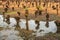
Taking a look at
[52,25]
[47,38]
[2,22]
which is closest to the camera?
[47,38]

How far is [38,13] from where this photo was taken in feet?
91.8

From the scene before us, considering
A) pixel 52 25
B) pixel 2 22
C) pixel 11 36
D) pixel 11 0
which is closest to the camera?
pixel 11 36

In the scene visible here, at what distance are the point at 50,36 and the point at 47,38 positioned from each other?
2.38 feet

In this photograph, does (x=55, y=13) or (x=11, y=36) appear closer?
(x=11, y=36)

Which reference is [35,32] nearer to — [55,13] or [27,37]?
[27,37]

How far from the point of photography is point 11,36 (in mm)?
18547

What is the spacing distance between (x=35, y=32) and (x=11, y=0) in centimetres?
2528

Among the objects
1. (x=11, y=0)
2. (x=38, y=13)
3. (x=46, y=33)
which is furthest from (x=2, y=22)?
(x=11, y=0)

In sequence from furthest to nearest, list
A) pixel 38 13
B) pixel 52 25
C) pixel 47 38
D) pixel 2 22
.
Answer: pixel 38 13, pixel 2 22, pixel 52 25, pixel 47 38

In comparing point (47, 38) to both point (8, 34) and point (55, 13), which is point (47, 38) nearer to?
point (8, 34)

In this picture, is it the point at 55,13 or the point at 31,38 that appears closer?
the point at 31,38

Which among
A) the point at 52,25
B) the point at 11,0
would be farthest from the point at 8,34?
the point at 11,0

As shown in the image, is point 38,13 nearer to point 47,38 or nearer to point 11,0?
point 47,38

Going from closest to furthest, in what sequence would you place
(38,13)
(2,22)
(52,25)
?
(52,25) < (2,22) < (38,13)
